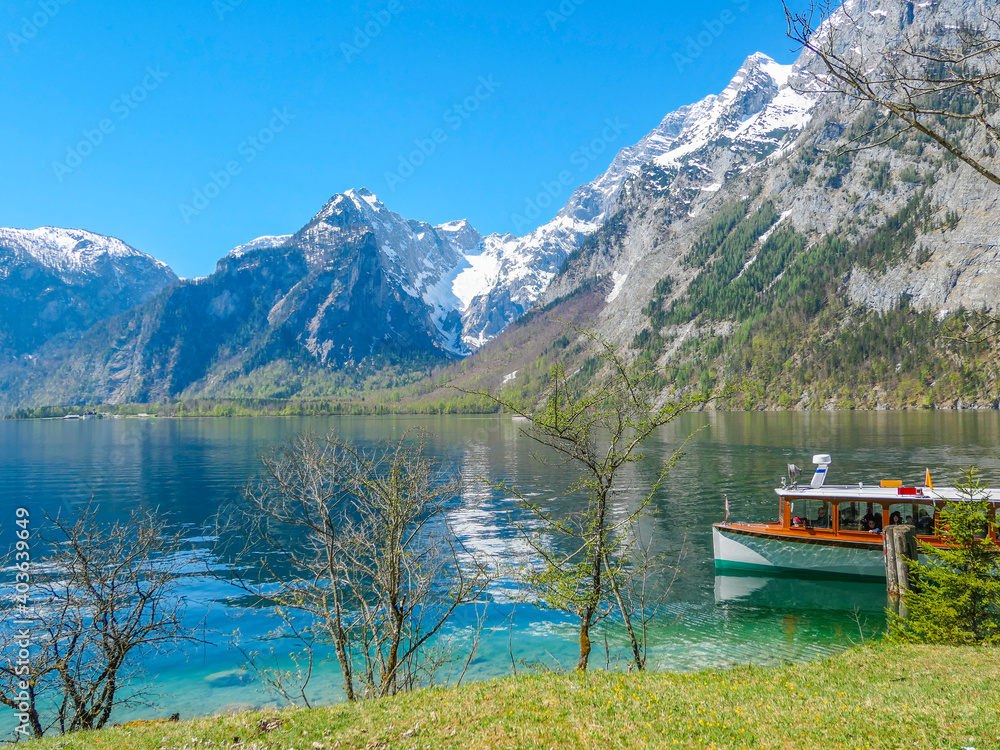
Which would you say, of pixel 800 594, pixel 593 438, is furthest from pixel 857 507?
pixel 593 438

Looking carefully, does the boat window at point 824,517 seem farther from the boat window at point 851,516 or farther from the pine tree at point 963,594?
the pine tree at point 963,594

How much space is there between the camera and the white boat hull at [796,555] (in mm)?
26484

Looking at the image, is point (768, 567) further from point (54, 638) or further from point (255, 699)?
point (54, 638)

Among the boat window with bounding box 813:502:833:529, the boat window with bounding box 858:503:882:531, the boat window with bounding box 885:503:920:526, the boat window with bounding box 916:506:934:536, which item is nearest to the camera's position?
the boat window with bounding box 916:506:934:536

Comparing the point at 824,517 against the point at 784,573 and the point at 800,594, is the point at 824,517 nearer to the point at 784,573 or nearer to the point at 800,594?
the point at 784,573

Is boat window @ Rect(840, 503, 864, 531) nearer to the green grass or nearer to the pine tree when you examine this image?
the pine tree

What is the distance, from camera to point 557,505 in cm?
4725

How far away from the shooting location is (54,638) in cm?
1227

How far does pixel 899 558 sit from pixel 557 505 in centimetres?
2999

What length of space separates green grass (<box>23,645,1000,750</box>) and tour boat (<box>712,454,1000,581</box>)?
1427cm

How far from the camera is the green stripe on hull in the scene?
1064 inches

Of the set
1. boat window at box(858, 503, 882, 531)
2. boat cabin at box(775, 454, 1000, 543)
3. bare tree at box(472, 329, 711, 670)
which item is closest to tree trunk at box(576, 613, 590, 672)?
bare tree at box(472, 329, 711, 670)

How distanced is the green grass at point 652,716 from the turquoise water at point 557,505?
12.3 feet

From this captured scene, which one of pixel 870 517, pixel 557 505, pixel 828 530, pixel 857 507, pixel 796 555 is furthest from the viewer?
pixel 557 505
